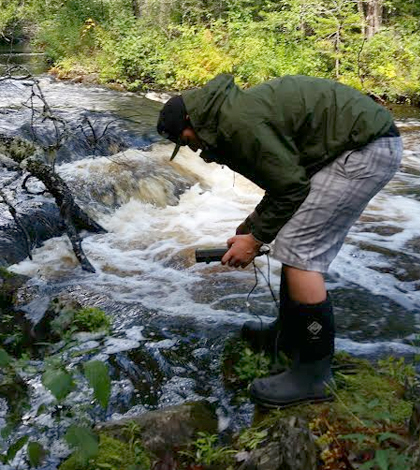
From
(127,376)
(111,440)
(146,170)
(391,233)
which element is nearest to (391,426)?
(111,440)

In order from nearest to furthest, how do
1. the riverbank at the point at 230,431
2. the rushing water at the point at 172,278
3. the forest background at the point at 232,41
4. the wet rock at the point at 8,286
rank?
the riverbank at the point at 230,431
the rushing water at the point at 172,278
the wet rock at the point at 8,286
the forest background at the point at 232,41

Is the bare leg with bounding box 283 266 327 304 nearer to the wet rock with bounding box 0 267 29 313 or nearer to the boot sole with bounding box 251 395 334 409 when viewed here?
the boot sole with bounding box 251 395 334 409

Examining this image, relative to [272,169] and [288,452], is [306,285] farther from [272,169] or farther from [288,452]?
[288,452]

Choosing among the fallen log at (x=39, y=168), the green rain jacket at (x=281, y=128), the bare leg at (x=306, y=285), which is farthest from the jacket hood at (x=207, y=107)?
the fallen log at (x=39, y=168)

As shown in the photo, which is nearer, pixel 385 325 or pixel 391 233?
A: pixel 385 325

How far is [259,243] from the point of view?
3.02 metres

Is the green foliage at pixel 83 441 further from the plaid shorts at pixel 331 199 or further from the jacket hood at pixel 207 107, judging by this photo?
the jacket hood at pixel 207 107

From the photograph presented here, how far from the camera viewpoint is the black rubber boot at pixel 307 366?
9.94 feet

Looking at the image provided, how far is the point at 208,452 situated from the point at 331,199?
1457 millimetres

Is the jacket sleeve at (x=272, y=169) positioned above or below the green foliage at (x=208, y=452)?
above

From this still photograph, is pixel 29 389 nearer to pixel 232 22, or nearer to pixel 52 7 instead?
pixel 232 22

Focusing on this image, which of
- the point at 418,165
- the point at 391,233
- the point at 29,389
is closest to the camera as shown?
the point at 29,389

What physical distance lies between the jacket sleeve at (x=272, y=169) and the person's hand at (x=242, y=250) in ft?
0.42

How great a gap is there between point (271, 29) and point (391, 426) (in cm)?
1659
